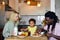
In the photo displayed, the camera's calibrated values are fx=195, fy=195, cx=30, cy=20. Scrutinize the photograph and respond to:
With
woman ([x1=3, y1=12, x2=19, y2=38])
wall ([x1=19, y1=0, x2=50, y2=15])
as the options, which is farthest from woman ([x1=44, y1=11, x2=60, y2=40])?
wall ([x1=19, y1=0, x2=50, y2=15])

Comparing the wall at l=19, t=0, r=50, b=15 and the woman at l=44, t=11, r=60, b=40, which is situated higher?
the wall at l=19, t=0, r=50, b=15

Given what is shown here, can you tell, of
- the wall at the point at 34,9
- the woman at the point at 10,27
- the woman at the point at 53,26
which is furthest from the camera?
the wall at the point at 34,9

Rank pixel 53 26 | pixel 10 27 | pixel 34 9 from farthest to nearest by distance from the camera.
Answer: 1. pixel 34 9
2. pixel 10 27
3. pixel 53 26

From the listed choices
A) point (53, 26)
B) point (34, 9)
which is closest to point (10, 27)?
point (53, 26)

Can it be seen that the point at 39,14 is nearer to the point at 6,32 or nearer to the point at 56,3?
the point at 56,3

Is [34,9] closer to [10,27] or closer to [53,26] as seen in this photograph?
[10,27]

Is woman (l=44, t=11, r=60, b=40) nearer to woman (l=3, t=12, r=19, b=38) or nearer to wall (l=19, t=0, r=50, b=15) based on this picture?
woman (l=3, t=12, r=19, b=38)

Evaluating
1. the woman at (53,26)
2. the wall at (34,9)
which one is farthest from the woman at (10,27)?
the wall at (34,9)

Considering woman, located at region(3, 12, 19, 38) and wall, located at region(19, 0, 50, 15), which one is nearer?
woman, located at region(3, 12, 19, 38)

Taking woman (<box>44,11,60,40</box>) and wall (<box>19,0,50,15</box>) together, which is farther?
wall (<box>19,0,50,15</box>)

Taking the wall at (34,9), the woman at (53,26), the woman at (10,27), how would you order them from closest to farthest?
the woman at (53,26), the woman at (10,27), the wall at (34,9)

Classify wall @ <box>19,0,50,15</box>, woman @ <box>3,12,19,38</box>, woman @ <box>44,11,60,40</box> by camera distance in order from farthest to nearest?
wall @ <box>19,0,50,15</box>
woman @ <box>3,12,19,38</box>
woman @ <box>44,11,60,40</box>

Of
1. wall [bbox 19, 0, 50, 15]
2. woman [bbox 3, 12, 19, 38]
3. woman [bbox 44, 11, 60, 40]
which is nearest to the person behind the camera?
woman [bbox 44, 11, 60, 40]

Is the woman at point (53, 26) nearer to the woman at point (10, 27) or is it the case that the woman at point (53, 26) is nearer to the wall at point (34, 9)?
the woman at point (10, 27)
